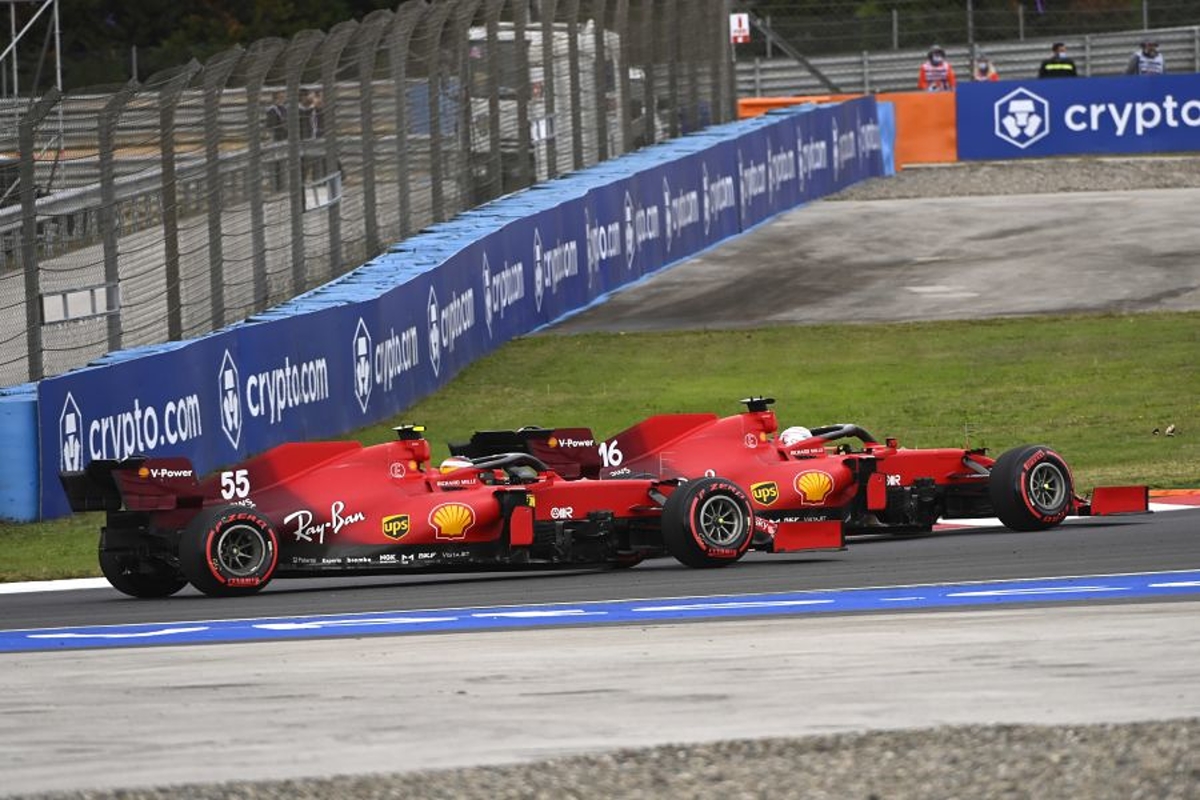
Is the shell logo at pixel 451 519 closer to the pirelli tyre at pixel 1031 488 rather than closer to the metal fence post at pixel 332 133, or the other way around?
the pirelli tyre at pixel 1031 488

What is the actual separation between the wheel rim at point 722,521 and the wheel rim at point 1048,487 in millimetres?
1957

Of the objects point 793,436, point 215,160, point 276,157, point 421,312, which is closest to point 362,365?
point 421,312

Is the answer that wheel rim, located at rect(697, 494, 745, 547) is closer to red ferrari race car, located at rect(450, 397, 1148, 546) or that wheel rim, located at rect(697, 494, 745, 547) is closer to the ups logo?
red ferrari race car, located at rect(450, 397, 1148, 546)

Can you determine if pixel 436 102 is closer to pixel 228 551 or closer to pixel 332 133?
pixel 332 133

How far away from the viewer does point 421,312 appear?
2108cm

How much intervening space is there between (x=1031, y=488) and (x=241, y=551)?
14.4ft

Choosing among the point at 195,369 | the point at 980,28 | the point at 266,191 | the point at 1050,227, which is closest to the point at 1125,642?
the point at 195,369

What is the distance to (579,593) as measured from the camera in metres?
11.7

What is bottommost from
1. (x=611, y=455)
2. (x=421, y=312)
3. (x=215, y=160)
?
(x=611, y=455)

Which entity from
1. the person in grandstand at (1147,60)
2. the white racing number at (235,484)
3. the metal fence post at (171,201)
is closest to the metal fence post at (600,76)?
the metal fence post at (171,201)

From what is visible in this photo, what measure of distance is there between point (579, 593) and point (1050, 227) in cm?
2045

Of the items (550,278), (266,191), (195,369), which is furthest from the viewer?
(550,278)

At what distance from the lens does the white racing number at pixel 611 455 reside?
1320 centimetres

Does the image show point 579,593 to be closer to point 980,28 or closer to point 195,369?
point 195,369
